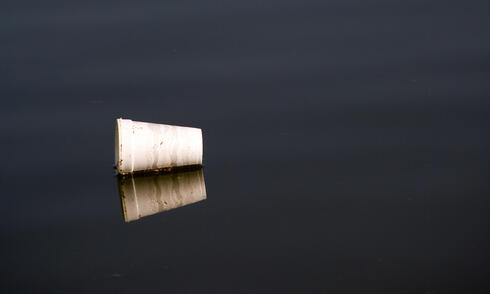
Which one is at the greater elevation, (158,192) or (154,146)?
(154,146)

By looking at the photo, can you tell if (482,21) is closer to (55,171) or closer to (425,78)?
(425,78)

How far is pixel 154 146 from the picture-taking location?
18.6ft

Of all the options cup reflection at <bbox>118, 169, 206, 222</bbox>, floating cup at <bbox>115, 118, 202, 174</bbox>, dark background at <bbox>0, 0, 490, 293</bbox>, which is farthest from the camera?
floating cup at <bbox>115, 118, 202, 174</bbox>

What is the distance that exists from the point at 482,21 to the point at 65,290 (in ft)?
17.3

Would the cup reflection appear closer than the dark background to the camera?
No

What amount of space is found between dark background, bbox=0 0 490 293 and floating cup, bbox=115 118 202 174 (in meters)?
0.14

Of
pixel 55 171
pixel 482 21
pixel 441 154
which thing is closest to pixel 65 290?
pixel 55 171

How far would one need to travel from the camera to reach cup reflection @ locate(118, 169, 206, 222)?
502cm

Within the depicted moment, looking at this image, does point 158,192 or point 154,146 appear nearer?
point 158,192

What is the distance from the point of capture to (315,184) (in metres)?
5.30

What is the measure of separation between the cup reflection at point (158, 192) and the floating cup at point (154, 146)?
69 mm

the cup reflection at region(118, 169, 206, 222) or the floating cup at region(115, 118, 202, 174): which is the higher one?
the floating cup at region(115, 118, 202, 174)

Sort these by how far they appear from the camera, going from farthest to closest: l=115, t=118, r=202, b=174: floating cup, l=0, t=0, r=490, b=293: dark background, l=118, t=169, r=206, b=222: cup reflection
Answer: l=115, t=118, r=202, b=174: floating cup
l=118, t=169, r=206, b=222: cup reflection
l=0, t=0, r=490, b=293: dark background

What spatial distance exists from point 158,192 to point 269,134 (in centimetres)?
115
